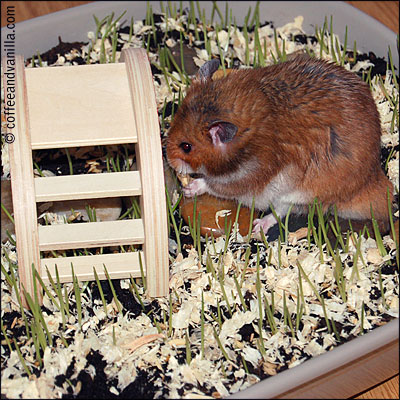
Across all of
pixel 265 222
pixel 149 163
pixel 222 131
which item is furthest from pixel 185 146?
pixel 265 222

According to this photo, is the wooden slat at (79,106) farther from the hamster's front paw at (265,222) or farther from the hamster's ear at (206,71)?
the hamster's front paw at (265,222)

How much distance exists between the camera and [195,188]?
2.45 m

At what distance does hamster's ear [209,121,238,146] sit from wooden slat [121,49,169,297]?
219 mm

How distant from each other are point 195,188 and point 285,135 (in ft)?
1.30

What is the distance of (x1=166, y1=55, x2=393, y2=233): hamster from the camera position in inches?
86.4

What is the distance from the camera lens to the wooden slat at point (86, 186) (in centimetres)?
203

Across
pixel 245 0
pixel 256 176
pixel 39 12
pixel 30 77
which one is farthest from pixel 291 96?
pixel 39 12

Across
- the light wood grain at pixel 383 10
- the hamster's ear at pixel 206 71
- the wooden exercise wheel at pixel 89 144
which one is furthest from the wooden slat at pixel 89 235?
the light wood grain at pixel 383 10

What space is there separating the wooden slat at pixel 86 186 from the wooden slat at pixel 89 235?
3.8 inches

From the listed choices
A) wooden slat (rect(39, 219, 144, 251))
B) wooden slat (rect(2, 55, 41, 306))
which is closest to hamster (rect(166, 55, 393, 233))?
wooden slat (rect(39, 219, 144, 251))

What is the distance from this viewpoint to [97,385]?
201 centimetres

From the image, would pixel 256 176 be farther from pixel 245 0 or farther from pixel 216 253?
pixel 245 0

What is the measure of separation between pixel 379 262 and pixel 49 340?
1.01 m

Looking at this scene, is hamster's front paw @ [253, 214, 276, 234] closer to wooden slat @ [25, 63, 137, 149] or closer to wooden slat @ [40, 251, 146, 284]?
wooden slat @ [40, 251, 146, 284]
